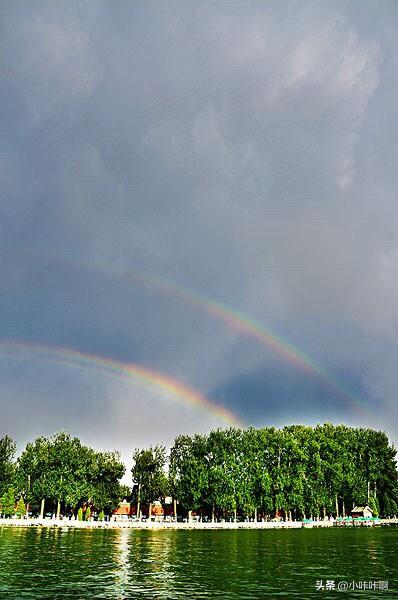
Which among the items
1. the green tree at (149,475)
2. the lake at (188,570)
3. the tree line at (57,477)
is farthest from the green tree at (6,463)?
the lake at (188,570)

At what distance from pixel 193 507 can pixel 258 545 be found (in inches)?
1918

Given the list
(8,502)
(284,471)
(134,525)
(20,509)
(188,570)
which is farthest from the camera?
(284,471)

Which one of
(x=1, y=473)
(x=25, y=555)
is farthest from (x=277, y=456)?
(x=25, y=555)

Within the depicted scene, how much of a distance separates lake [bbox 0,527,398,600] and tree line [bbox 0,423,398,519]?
4725cm

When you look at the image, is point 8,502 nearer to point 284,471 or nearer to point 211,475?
point 211,475

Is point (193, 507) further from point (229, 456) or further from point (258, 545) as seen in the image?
point (258, 545)

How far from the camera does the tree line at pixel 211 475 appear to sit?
103 meters

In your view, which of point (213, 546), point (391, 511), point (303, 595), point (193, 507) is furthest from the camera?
point (391, 511)

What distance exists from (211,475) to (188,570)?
6813cm

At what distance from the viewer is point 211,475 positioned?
10306 centimetres

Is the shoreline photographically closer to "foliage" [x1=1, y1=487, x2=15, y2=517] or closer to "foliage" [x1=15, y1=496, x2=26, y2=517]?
"foliage" [x1=15, y1=496, x2=26, y2=517]

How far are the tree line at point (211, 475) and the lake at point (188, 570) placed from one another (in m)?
47.3

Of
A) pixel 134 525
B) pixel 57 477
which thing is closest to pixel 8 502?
pixel 57 477

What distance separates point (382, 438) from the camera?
126812 mm
